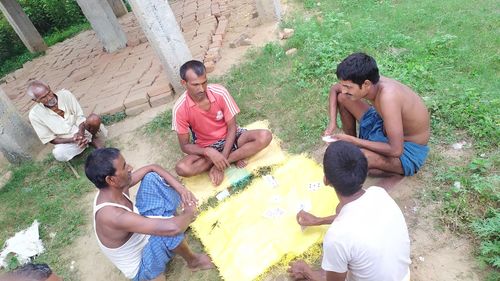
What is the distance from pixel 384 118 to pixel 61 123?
365 centimetres

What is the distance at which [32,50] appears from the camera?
1042 cm

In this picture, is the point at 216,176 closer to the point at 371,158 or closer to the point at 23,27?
the point at 371,158

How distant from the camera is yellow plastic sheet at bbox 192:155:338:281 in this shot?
2.73 m

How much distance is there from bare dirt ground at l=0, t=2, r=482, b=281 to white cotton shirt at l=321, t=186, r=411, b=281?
2.52 feet

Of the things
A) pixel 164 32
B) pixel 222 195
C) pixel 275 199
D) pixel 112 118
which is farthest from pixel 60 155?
pixel 275 199

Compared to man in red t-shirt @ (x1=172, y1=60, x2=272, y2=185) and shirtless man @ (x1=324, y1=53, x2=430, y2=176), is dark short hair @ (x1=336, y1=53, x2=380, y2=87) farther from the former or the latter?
man in red t-shirt @ (x1=172, y1=60, x2=272, y2=185)

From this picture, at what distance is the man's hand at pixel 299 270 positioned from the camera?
8.07 ft

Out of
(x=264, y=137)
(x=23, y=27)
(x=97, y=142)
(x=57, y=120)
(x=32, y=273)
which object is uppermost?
(x=23, y=27)

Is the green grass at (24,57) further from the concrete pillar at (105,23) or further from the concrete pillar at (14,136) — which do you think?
the concrete pillar at (14,136)

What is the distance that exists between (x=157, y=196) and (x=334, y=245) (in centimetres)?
159

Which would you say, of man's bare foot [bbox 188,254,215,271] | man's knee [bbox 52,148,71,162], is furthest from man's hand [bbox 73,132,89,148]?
man's bare foot [bbox 188,254,215,271]

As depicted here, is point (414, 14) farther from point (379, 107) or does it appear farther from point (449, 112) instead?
point (379, 107)

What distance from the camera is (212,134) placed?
3.66 m

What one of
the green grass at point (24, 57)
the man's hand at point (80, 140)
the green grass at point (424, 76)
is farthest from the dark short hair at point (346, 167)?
the green grass at point (24, 57)
